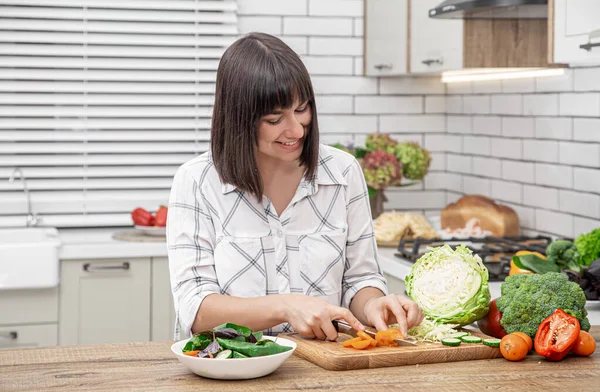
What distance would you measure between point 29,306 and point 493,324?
2.26 metres

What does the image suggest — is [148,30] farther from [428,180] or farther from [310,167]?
[310,167]

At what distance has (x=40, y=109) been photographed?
4.34 metres

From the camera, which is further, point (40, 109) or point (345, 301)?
point (40, 109)

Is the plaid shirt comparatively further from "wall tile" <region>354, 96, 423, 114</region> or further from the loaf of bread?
"wall tile" <region>354, 96, 423, 114</region>

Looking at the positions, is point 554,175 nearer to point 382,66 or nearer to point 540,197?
point 540,197

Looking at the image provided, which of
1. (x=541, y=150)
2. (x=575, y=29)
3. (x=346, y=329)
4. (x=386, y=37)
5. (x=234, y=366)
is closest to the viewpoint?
(x=234, y=366)

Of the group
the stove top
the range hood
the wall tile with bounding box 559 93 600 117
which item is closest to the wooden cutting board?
the stove top

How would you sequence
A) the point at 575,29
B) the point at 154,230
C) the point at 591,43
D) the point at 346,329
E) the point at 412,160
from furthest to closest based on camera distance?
the point at 412,160 < the point at 154,230 < the point at 575,29 < the point at 591,43 < the point at 346,329

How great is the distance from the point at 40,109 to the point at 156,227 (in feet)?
2.81

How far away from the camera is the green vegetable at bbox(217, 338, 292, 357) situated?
69.0 inches

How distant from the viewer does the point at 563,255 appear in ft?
9.13

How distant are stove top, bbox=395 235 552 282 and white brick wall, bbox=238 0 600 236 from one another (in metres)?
0.19

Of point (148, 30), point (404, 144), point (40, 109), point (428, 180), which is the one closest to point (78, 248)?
point (40, 109)

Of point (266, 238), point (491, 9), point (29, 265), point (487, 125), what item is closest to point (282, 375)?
point (266, 238)
